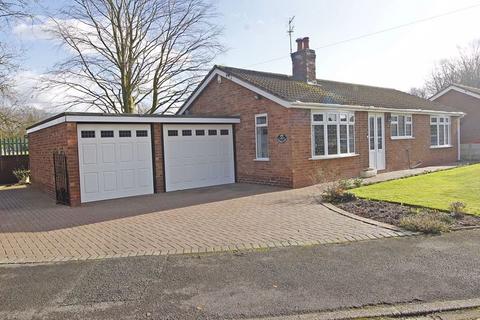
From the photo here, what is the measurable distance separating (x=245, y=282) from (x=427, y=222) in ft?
12.4

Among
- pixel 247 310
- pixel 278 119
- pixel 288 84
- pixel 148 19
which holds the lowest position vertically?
pixel 247 310

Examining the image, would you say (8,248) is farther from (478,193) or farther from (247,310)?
(478,193)

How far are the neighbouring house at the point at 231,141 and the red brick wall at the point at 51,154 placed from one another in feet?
0.10

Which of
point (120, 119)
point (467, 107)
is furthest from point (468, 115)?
point (120, 119)

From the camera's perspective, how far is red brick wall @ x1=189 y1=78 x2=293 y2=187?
42.4ft

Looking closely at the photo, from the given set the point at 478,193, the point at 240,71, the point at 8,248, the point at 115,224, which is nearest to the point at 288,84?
the point at 240,71

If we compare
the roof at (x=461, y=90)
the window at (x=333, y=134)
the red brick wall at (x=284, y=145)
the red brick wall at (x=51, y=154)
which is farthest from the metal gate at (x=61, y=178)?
the roof at (x=461, y=90)

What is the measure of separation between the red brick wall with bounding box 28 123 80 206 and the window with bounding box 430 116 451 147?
676 inches

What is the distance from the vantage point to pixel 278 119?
13.0 metres

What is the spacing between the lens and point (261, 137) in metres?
14.0

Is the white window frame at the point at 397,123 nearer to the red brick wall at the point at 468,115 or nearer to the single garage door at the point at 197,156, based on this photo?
the single garage door at the point at 197,156

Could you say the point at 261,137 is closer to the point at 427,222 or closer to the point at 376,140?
the point at 376,140

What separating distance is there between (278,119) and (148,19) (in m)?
16.3

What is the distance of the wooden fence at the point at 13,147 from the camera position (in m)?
18.5
